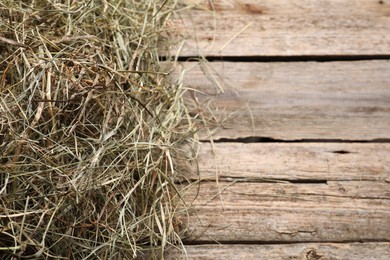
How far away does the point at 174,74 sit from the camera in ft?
7.85

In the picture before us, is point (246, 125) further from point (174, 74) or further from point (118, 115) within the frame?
point (118, 115)

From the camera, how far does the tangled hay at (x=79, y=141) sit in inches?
78.2

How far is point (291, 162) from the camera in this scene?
227 cm

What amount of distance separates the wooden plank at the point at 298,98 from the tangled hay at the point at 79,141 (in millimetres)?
163

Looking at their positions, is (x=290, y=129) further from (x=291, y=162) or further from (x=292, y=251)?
(x=292, y=251)

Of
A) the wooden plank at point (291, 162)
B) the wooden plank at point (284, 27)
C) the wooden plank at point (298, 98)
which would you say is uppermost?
the wooden plank at point (284, 27)

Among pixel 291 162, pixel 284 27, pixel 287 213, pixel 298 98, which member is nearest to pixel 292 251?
pixel 287 213

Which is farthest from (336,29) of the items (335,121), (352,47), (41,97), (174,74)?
(41,97)

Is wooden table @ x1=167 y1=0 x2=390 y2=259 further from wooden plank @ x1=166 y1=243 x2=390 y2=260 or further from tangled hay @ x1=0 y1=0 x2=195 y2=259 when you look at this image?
tangled hay @ x1=0 y1=0 x2=195 y2=259

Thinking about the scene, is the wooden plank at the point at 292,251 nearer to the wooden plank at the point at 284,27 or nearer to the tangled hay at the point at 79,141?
the tangled hay at the point at 79,141

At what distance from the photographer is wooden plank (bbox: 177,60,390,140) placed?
2.33 metres

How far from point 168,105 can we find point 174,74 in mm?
166

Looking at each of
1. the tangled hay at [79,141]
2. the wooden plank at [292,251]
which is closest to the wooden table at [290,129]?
the wooden plank at [292,251]

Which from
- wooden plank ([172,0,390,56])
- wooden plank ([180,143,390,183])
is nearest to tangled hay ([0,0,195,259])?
wooden plank ([180,143,390,183])
